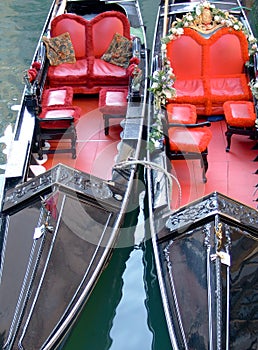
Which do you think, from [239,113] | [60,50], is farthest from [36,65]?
[239,113]

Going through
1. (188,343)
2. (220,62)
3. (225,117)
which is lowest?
(188,343)

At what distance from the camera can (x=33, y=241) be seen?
98.9 inches

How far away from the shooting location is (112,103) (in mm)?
3643

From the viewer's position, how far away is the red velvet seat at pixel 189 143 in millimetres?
3078

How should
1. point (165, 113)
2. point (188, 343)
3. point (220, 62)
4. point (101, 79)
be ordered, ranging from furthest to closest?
point (101, 79)
point (220, 62)
point (165, 113)
point (188, 343)

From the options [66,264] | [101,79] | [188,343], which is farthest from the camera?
[101,79]

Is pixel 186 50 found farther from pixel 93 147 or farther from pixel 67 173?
pixel 67 173

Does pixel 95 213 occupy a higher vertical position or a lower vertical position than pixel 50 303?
higher

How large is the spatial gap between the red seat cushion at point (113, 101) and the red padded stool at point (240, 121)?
68cm

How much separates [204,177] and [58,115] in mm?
1017

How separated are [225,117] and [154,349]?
5.12ft

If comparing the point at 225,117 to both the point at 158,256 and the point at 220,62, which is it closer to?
the point at 220,62

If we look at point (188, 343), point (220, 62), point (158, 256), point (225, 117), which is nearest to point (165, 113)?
point (225, 117)

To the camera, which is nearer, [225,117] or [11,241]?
[11,241]
